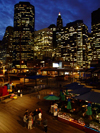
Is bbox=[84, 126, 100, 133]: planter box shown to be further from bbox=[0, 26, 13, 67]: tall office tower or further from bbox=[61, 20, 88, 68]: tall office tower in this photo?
bbox=[0, 26, 13, 67]: tall office tower

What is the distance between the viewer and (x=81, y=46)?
14488cm

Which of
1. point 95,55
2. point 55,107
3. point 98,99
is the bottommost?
point 55,107

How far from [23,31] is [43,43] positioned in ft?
88.2

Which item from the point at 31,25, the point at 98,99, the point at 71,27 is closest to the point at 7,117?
the point at 98,99

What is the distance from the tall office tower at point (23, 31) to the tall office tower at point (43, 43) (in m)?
9.53

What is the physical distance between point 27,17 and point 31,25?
991cm

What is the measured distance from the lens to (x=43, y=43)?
140m

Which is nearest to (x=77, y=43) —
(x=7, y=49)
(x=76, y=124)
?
(x=7, y=49)

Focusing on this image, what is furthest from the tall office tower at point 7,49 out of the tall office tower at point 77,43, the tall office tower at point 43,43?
the tall office tower at point 77,43

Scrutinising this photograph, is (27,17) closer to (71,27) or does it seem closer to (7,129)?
(71,27)

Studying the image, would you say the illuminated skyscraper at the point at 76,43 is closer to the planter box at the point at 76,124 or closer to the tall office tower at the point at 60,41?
the tall office tower at the point at 60,41

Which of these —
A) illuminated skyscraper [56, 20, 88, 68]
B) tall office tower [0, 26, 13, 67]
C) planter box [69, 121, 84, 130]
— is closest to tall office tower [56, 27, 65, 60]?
illuminated skyscraper [56, 20, 88, 68]

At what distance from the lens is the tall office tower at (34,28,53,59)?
135250 mm

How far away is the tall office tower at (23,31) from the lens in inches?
5315
